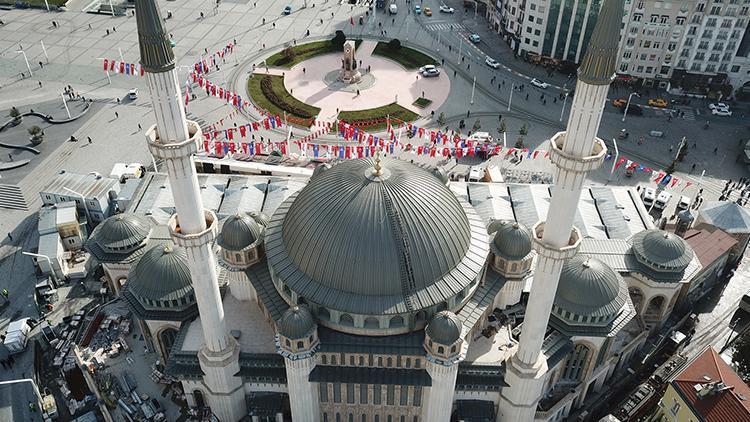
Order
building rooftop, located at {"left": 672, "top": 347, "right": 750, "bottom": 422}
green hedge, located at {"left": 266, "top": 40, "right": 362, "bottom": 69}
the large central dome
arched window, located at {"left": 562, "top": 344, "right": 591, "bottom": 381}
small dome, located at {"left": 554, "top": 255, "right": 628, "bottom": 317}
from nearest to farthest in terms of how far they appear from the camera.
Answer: the large central dome
building rooftop, located at {"left": 672, "top": 347, "right": 750, "bottom": 422}
small dome, located at {"left": 554, "top": 255, "right": 628, "bottom": 317}
arched window, located at {"left": 562, "top": 344, "right": 591, "bottom": 381}
green hedge, located at {"left": 266, "top": 40, "right": 362, "bottom": 69}

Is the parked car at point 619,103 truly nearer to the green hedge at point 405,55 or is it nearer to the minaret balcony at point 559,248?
the green hedge at point 405,55

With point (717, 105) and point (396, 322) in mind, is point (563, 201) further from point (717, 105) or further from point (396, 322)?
point (717, 105)

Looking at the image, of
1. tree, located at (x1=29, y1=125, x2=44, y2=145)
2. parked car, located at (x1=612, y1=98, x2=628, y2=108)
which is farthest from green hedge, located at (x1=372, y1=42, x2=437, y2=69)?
tree, located at (x1=29, y1=125, x2=44, y2=145)

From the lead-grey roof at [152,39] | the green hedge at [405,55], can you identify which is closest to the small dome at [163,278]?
the lead-grey roof at [152,39]

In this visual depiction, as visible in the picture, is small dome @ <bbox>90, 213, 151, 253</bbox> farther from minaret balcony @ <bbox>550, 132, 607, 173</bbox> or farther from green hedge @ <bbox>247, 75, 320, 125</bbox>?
minaret balcony @ <bbox>550, 132, 607, 173</bbox>

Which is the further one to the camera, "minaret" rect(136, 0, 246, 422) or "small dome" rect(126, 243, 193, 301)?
"small dome" rect(126, 243, 193, 301)

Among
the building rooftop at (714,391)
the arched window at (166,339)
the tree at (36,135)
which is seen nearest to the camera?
the building rooftop at (714,391)

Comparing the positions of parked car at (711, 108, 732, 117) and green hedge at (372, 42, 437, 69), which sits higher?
green hedge at (372, 42, 437, 69)

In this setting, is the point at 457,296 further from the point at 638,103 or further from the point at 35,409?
the point at 638,103
